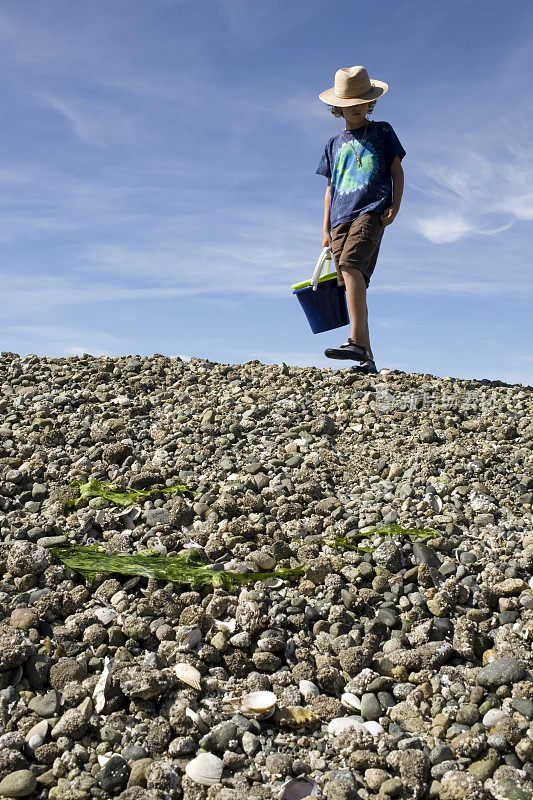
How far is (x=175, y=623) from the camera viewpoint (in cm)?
Answer: 359

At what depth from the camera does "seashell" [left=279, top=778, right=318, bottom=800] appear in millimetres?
2730

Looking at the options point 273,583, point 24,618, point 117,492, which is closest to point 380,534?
point 273,583

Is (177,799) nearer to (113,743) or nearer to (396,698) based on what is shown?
(113,743)

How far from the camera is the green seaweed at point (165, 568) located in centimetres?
382

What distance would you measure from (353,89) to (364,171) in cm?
74

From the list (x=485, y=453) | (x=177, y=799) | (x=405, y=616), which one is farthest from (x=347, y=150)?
(x=177, y=799)

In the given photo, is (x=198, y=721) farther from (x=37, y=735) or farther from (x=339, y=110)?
(x=339, y=110)

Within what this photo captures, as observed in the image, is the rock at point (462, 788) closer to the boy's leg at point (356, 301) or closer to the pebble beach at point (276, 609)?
the pebble beach at point (276, 609)

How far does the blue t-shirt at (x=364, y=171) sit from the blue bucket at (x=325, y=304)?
1.86 ft

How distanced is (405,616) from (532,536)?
1006 mm

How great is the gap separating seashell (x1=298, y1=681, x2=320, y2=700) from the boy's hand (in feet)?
14.9

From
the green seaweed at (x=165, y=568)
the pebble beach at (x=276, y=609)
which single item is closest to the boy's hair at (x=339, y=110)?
the pebble beach at (x=276, y=609)

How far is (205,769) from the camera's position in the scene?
2.82 metres

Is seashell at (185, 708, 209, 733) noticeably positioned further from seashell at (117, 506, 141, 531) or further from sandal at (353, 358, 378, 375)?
sandal at (353, 358, 378, 375)
